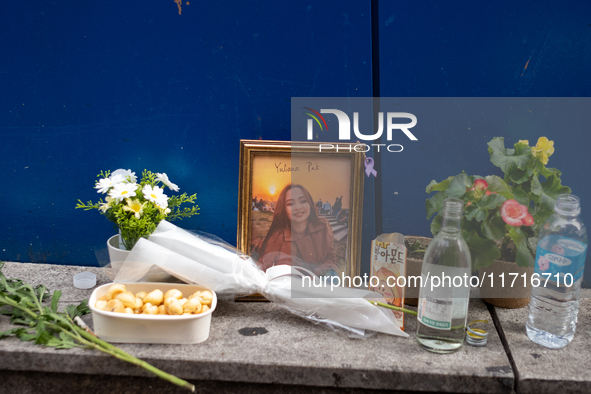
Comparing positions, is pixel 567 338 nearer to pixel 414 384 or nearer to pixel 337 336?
Result: pixel 414 384

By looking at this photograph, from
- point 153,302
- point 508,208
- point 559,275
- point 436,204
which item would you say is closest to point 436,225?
point 436,204

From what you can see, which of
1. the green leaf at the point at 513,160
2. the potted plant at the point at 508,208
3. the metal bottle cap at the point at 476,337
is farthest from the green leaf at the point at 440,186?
the metal bottle cap at the point at 476,337

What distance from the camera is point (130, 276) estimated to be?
3.26ft

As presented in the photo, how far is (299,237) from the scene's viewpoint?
1129mm

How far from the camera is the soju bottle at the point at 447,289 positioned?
2.79 ft

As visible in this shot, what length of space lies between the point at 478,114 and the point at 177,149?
33.5 inches

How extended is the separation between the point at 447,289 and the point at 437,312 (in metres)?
0.05

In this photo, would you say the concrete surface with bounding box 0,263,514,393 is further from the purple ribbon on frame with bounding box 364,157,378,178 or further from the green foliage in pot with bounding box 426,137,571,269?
the purple ribbon on frame with bounding box 364,157,378,178

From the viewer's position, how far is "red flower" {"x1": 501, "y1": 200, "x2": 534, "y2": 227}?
953mm

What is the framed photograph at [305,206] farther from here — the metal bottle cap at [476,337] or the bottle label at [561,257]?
the bottle label at [561,257]

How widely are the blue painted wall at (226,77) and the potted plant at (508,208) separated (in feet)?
0.53

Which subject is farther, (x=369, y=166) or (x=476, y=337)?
(x=369, y=166)

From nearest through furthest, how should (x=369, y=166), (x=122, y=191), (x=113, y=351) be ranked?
(x=113, y=351)
(x=122, y=191)
(x=369, y=166)

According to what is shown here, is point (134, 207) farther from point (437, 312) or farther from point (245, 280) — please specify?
point (437, 312)
